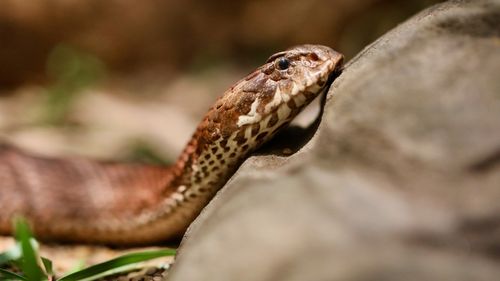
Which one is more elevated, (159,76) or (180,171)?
(159,76)

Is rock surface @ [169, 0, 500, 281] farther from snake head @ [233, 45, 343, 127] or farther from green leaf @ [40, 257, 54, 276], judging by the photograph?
green leaf @ [40, 257, 54, 276]

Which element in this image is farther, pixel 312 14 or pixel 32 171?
pixel 312 14

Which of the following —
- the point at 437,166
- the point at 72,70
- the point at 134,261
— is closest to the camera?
the point at 437,166

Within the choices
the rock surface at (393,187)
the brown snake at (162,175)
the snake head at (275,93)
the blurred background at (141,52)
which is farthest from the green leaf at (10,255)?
the blurred background at (141,52)

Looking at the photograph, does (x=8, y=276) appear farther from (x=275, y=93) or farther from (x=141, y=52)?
(x=141, y=52)

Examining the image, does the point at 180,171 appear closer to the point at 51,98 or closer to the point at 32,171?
the point at 32,171

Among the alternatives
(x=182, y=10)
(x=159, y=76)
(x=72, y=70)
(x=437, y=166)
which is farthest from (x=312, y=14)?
(x=437, y=166)
